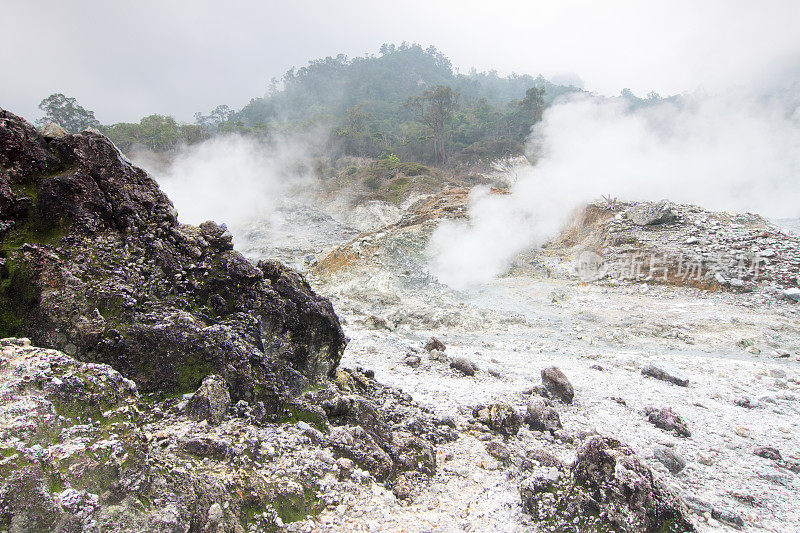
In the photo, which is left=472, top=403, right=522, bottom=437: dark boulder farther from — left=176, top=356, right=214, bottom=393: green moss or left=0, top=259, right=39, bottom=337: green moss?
left=0, top=259, right=39, bottom=337: green moss

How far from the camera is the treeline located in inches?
1505

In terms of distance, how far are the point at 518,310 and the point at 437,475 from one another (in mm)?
8580

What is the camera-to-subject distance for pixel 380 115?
61281 mm

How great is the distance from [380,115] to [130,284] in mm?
62744

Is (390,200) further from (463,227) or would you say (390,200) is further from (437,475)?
(437,475)

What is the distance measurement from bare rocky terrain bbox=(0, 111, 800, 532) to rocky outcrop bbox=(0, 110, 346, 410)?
0.6 inches

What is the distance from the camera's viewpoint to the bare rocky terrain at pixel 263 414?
2205 mm

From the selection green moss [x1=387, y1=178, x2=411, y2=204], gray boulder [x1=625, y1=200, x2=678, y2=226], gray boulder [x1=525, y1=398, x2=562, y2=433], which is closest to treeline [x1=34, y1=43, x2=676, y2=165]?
green moss [x1=387, y1=178, x2=411, y2=204]

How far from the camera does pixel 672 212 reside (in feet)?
49.0

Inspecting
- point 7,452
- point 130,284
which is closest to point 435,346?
point 130,284

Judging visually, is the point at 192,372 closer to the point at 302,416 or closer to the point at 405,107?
the point at 302,416

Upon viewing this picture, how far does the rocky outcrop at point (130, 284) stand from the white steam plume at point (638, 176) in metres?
11.4

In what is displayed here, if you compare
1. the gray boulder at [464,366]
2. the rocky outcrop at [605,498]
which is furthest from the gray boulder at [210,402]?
the gray boulder at [464,366]

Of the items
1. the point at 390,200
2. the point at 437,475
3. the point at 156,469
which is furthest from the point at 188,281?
the point at 390,200
